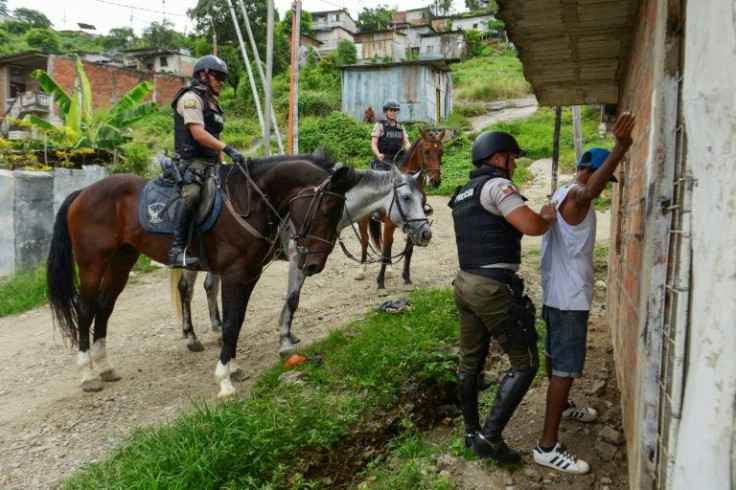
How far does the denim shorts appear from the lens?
3062 mm

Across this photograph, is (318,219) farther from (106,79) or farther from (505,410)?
(106,79)

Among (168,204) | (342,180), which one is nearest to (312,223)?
(342,180)

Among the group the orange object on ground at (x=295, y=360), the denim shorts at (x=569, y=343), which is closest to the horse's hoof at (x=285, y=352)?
the orange object on ground at (x=295, y=360)

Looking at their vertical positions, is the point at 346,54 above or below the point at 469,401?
above

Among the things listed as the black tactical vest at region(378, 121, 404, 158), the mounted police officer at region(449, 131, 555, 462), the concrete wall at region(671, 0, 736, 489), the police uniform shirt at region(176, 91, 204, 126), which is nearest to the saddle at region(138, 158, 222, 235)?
the police uniform shirt at region(176, 91, 204, 126)

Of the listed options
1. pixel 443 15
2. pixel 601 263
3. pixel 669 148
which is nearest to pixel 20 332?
pixel 669 148

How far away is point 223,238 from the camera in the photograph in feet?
15.6

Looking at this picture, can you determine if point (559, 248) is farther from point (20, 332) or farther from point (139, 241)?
point (20, 332)

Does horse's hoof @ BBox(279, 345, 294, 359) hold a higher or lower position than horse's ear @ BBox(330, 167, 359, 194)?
lower

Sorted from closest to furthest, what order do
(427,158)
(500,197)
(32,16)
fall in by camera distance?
(500,197) < (427,158) < (32,16)

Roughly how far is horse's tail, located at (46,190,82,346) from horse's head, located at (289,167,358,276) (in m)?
2.54

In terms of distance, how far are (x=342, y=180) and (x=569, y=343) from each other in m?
2.51

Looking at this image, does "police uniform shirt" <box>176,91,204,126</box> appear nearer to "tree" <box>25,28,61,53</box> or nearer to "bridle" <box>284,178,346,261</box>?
"bridle" <box>284,178,346,261</box>

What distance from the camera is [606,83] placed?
5.41 metres
